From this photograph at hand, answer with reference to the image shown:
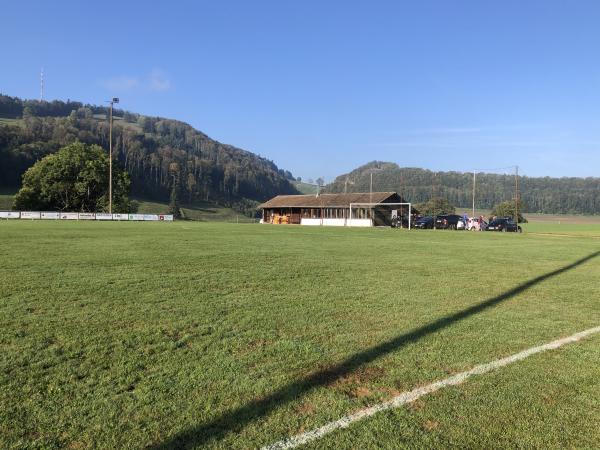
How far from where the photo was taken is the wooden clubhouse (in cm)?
6412

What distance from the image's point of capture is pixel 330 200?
240 feet

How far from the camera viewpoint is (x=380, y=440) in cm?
330

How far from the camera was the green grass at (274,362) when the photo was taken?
340cm

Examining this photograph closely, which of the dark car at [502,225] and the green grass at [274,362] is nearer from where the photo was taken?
the green grass at [274,362]

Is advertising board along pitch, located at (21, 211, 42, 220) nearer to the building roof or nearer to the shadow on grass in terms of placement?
the building roof

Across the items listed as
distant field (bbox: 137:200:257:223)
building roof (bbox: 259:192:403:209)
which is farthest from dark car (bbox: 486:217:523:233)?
distant field (bbox: 137:200:257:223)

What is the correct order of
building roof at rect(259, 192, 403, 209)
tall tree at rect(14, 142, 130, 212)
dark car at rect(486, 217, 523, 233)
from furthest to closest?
1. tall tree at rect(14, 142, 130, 212)
2. building roof at rect(259, 192, 403, 209)
3. dark car at rect(486, 217, 523, 233)

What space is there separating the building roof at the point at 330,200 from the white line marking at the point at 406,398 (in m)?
59.4

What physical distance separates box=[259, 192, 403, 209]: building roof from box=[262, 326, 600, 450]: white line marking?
59352 mm

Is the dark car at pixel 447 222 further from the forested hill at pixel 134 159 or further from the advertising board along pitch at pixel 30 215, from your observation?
the forested hill at pixel 134 159

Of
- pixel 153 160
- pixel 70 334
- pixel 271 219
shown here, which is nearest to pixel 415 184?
pixel 271 219

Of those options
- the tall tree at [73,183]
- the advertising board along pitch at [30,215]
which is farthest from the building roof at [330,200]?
the advertising board along pitch at [30,215]

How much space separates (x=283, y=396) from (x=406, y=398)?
1.05m

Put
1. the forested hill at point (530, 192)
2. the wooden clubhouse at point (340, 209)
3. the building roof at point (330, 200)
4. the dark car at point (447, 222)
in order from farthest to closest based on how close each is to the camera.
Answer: the forested hill at point (530, 192) < the building roof at point (330, 200) < the wooden clubhouse at point (340, 209) < the dark car at point (447, 222)
